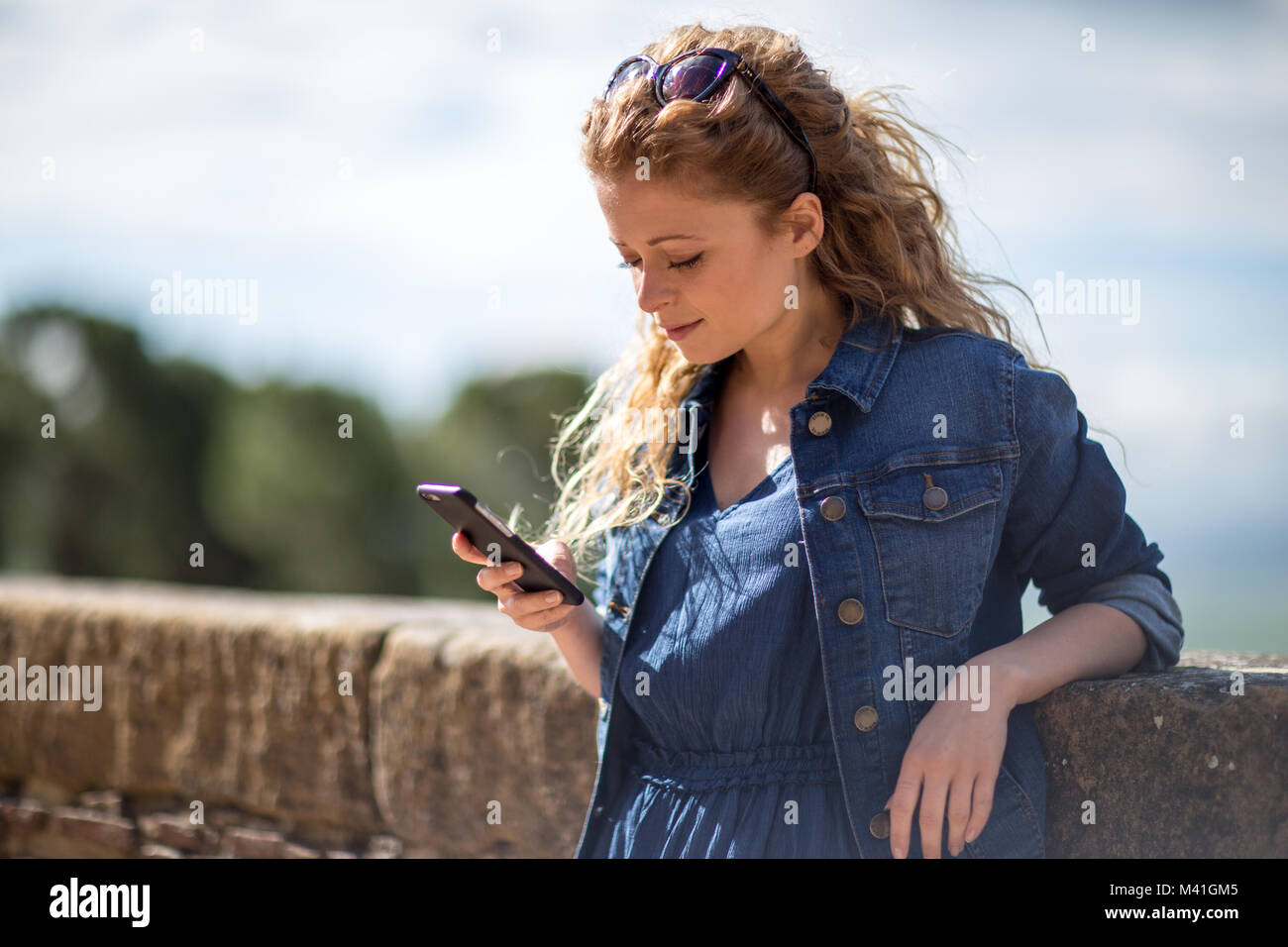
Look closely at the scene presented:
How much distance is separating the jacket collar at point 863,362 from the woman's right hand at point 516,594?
0.54 metres

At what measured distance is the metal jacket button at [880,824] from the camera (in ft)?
5.37

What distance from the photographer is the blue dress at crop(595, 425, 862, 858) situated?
1701 mm

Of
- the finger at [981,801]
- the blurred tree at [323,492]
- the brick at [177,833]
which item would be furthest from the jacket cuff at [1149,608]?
the blurred tree at [323,492]

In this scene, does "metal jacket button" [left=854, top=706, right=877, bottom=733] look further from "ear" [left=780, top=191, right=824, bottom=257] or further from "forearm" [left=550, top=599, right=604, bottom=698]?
"ear" [left=780, top=191, right=824, bottom=257]

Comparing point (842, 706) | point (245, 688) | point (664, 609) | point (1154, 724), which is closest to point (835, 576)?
point (842, 706)

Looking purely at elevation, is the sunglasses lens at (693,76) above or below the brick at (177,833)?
above

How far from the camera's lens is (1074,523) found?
5.71 ft

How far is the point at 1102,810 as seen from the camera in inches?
69.6

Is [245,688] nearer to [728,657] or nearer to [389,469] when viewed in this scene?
[728,657]

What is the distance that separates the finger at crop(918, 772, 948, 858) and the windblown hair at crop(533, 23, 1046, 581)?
639mm

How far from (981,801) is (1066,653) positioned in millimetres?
273

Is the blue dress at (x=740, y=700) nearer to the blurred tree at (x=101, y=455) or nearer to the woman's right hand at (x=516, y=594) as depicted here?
the woman's right hand at (x=516, y=594)
